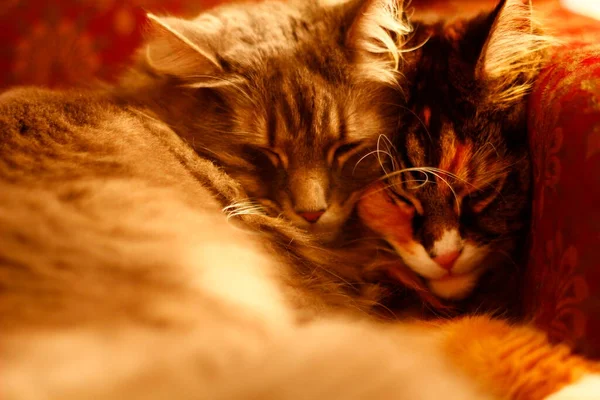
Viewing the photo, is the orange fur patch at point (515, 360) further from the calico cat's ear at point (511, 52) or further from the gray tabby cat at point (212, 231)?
the calico cat's ear at point (511, 52)

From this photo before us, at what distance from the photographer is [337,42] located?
132 centimetres

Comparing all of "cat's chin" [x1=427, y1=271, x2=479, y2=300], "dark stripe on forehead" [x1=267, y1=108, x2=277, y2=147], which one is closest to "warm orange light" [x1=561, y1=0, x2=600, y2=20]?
"cat's chin" [x1=427, y1=271, x2=479, y2=300]

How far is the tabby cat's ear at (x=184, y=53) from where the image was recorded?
1218 millimetres

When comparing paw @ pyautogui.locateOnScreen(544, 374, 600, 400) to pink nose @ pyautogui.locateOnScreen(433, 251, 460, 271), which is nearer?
paw @ pyautogui.locateOnScreen(544, 374, 600, 400)

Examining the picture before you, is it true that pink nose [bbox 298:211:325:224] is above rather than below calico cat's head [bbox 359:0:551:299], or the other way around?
below

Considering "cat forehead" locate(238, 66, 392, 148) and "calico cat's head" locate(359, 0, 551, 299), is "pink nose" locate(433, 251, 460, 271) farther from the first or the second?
"cat forehead" locate(238, 66, 392, 148)

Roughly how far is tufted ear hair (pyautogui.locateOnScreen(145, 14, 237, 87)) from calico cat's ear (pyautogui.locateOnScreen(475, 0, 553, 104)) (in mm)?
628

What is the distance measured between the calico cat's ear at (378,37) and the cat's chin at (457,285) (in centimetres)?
51

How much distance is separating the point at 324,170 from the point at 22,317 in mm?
743

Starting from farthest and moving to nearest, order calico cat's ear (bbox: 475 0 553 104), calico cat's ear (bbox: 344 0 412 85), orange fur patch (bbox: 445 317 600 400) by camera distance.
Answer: calico cat's ear (bbox: 344 0 412 85) < calico cat's ear (bbox: 475 0 553 104) < orange fur patch (bbox: 445 317 600 400)

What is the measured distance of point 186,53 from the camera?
1260 mm

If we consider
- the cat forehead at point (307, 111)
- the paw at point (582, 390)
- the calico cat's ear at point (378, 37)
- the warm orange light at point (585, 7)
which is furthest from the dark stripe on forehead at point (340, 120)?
the warm orange light at point (585, 7)

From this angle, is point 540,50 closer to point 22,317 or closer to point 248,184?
point 248,184

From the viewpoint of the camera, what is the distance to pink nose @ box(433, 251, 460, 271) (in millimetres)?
1194
